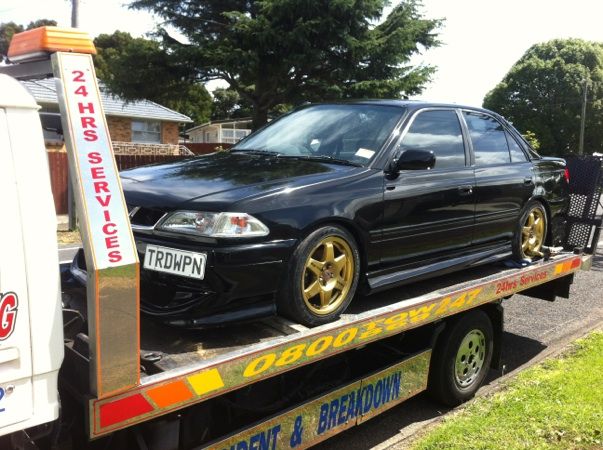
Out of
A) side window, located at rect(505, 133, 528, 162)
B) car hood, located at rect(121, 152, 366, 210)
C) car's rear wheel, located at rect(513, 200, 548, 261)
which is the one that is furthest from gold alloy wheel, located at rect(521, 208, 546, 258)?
car hood, located at rect(121, 152, 366, 210)

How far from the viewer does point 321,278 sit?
→ 324cm

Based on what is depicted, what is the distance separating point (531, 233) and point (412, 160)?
6.95 feet

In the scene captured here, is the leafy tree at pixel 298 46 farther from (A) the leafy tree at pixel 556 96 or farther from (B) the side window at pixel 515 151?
(A) the leafy tree at pixel 556 96

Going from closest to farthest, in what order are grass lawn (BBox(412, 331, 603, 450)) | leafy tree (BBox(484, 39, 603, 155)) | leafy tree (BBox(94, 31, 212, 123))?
grass lawn (BBox(412, 331, 603, 450))
leafy tree (BBox(94, 31, 212, 123))
leafy tree (BBox(484, 39, 603, 155))

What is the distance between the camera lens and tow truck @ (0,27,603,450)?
1942mm

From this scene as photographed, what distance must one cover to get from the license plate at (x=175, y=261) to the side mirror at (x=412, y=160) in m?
1.52

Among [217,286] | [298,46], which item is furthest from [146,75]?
[217,286]

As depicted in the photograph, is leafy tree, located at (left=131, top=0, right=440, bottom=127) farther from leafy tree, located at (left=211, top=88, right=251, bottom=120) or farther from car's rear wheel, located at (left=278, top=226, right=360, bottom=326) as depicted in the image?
leafy tree, located at (left=211, top=88, right=251, bottom=120)

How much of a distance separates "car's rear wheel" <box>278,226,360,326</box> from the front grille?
0.73 meters

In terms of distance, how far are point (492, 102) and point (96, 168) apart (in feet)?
146

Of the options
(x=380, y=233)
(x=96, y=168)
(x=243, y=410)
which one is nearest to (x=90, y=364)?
(x=96, y=168)

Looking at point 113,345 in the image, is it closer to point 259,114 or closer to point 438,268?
→ point 438,268

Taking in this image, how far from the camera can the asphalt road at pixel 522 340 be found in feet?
13.0

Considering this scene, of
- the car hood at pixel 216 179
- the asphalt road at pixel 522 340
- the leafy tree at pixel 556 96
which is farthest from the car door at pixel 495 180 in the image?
the leafy tree at pixel 556 96
